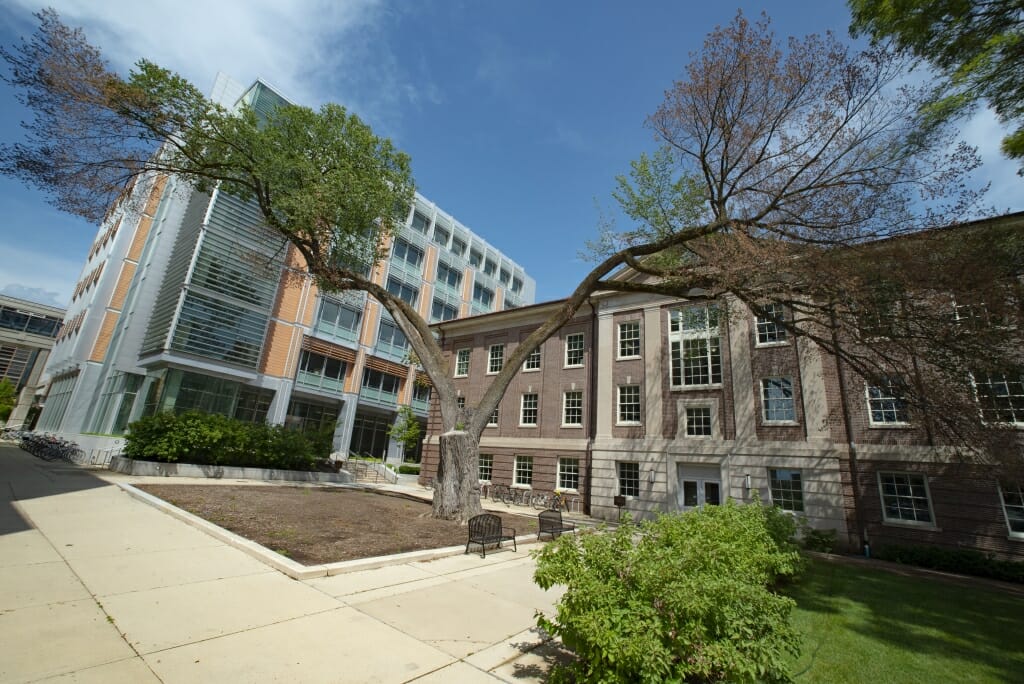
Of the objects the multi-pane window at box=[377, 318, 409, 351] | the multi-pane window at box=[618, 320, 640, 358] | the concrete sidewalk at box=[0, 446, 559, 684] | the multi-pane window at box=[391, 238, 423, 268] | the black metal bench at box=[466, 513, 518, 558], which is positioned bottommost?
the concrete sidewalk at box=[0, 446, 559, 684]

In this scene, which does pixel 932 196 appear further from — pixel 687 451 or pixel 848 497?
pixel 687 451

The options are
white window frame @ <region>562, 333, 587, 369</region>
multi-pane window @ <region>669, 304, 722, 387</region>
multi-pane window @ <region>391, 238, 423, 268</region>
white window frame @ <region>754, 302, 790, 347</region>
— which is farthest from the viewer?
multi-pane window @ <region>391, 238, 423, 268</region>

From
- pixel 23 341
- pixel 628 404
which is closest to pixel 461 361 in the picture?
pixel 628 404

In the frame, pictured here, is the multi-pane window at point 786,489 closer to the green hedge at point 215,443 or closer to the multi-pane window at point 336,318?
the green hedge at point 215,443

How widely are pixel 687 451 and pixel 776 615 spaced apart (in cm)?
1738

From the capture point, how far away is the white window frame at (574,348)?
25.4 metres

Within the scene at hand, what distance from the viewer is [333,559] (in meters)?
8.12

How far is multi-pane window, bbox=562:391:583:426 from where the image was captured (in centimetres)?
2463

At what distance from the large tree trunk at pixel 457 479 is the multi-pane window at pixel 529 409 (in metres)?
12.5

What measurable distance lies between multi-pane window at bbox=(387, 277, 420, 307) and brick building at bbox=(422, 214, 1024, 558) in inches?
575

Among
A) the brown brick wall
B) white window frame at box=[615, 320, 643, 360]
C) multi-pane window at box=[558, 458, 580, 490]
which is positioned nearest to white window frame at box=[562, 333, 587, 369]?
white window frame at box=[615, 320, 643, 360]

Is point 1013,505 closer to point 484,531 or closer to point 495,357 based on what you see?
point 484,531

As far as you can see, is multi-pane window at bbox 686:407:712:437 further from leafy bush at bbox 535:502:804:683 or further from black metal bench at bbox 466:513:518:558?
leafy bush at bbox 535:502:804:683

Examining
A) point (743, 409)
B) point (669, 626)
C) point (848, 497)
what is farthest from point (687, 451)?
point (669, 626)
